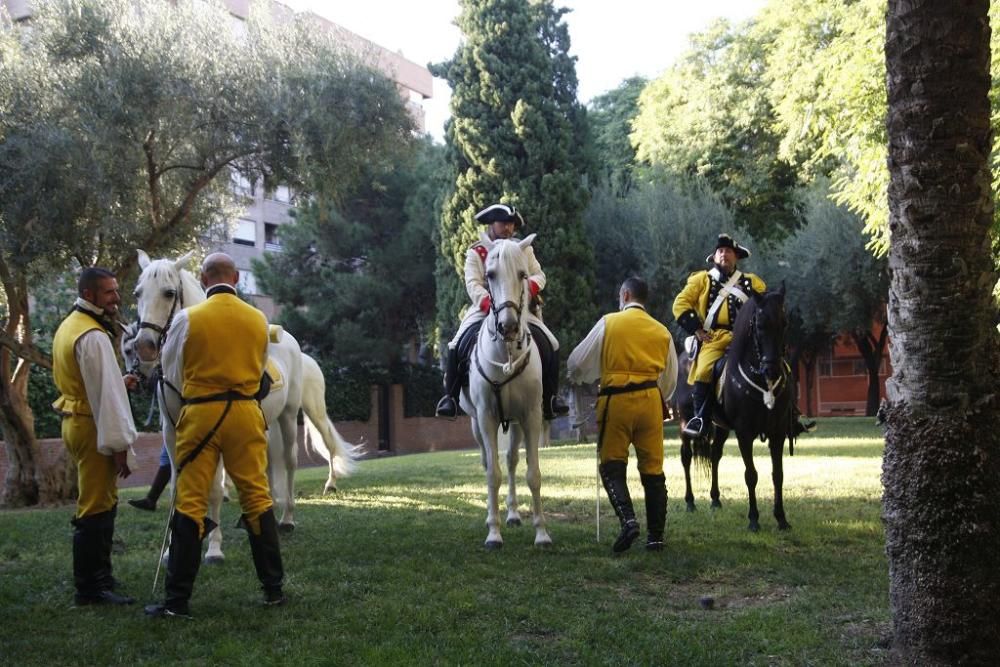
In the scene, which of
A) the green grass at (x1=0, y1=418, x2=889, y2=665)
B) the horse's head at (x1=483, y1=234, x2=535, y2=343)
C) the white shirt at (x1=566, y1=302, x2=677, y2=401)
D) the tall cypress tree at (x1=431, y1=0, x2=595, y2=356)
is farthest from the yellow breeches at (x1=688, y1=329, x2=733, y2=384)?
the tall cypress tree at (x1=431, y1=0, x2=595, y2=356)

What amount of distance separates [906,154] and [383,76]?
41.5 ft

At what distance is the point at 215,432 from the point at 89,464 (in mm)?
1106

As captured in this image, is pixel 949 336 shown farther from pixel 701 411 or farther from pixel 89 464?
pixel 701 411

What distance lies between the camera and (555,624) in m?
6.09

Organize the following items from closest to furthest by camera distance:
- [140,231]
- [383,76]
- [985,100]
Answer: [985,100], [140,231], [383,76]

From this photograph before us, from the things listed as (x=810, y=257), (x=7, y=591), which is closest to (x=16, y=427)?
(x=7, y=591)

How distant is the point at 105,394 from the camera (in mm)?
6516

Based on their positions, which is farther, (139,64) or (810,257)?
(810,257)

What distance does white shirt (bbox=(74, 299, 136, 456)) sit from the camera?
6.48m

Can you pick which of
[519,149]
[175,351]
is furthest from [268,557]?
[519,149]

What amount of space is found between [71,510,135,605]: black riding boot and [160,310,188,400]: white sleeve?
3.48ft

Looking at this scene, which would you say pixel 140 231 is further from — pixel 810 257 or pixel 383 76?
pixel 810 257

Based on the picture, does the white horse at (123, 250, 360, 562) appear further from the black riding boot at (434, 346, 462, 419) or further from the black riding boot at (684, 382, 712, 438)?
the black riding boot at (684, 382, 712, 438)

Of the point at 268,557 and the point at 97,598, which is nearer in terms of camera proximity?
the point at 268,557
